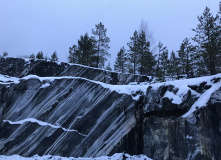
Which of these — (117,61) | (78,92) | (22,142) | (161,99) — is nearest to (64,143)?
(22,142)

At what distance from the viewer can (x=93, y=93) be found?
11.8m

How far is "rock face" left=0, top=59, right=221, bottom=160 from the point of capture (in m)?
8.41

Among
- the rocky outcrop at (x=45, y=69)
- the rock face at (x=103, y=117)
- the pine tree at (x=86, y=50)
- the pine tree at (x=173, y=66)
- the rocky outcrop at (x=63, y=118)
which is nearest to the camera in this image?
the rock face at (x=103, y=117)

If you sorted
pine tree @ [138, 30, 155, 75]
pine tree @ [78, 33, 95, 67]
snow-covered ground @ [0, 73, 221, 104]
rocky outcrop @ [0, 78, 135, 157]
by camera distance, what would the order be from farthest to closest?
pine tree @ [78, 33, 95, 67], pine tree @ [138, 30, 155, 75], rocky outcrop @ [0, 78, 135, 157], snow-covered ground @ [0, 73, 221, 104]

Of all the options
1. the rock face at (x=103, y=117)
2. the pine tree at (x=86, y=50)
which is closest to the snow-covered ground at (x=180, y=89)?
the rock face at (x=103, y=117)

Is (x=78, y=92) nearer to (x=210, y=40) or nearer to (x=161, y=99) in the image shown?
(x=161, y=99)

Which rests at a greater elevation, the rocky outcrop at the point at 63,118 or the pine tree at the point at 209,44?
the pine tree at the point at 209,44

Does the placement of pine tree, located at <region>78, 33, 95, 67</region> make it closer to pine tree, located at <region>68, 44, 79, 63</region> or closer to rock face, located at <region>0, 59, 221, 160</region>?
pine tree, located at <region>68, 44, 79, 63</region>

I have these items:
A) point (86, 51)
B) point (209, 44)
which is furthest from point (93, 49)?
point (209, 44)

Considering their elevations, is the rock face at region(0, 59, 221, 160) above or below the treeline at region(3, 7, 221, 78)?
below

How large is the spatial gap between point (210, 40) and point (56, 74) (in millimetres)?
20393

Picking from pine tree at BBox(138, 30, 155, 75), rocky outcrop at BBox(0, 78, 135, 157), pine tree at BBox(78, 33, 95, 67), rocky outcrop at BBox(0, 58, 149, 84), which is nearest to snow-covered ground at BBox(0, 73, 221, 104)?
rocky outcrop at BBox(0, 78, 135, 157)

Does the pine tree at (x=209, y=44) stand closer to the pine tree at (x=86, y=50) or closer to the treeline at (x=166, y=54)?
the treeline at (x=166, y=54)

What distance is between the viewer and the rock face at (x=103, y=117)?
331 inches
